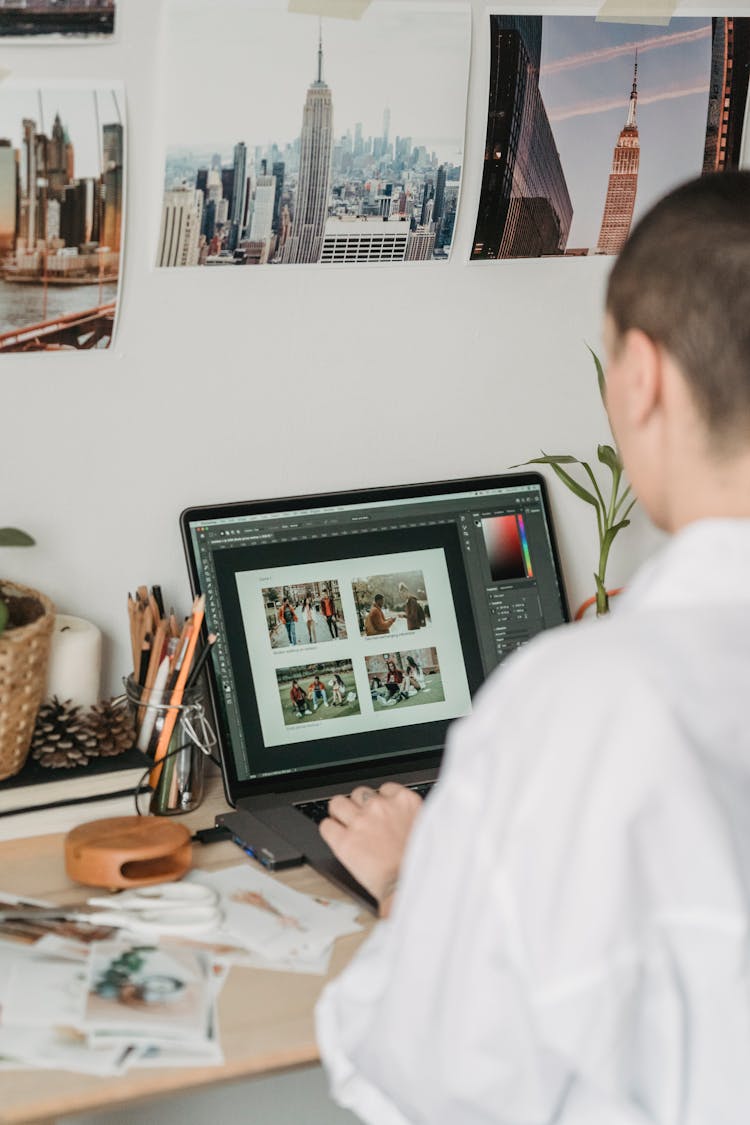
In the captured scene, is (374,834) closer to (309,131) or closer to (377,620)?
(377,620)

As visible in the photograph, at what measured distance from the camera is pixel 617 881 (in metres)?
0.65

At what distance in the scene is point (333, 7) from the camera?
1362 millimetres

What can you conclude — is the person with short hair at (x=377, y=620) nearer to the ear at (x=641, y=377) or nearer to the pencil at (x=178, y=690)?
the pencil at (x=178, y=690)

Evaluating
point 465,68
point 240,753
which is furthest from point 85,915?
point 465,68

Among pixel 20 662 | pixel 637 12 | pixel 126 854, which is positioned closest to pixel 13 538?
pixel 20 662

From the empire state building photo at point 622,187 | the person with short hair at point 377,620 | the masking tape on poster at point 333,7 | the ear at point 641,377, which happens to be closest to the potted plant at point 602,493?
the empire state building photo at point 622,187

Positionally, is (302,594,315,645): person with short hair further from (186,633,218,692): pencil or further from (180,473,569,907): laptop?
(186,633,218,692): pencil

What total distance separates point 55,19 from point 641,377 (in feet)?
2.58

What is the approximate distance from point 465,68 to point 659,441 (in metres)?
0.80

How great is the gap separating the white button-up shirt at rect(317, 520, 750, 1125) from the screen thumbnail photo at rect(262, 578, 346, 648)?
0.72 m

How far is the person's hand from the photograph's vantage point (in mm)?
1147

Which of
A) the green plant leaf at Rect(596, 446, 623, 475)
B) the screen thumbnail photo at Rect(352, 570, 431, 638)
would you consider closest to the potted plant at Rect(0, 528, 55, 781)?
the screen thumbnail photo at Rect(352, 570, 431, 638)

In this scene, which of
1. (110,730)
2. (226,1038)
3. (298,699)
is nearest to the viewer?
(226,1038)

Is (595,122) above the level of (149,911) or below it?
above
